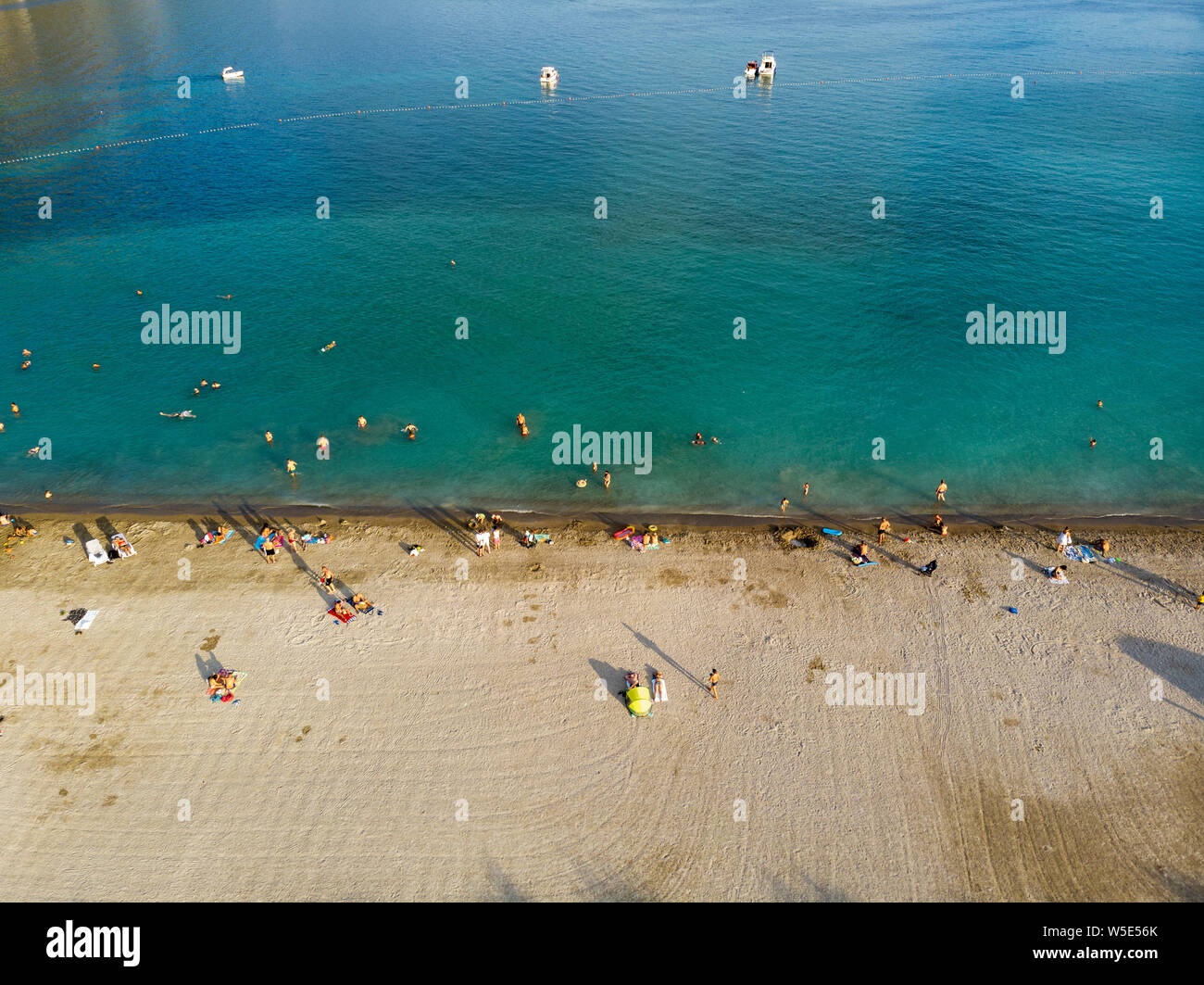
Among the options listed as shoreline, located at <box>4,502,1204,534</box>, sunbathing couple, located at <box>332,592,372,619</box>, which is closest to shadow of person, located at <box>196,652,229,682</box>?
sunbathing couple, located at <box>332,592,372,619</box>

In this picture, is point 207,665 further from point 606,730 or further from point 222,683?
point 606,730

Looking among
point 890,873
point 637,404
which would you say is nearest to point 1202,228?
point 637,404

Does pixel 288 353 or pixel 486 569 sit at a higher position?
pixel 288 353

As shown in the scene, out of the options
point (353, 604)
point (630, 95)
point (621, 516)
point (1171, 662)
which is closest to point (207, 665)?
point (353, 604)

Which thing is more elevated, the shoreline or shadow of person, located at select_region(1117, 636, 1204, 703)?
the shoreline

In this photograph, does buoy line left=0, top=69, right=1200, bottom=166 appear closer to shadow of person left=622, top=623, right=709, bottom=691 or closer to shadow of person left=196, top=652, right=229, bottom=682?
shadow of person left=196, top=652, right=229, bottom=682
